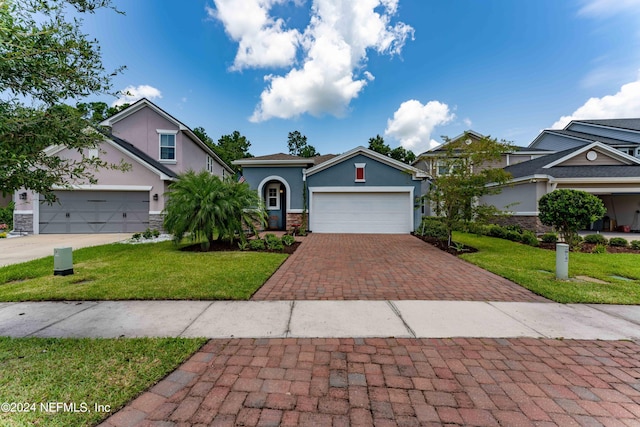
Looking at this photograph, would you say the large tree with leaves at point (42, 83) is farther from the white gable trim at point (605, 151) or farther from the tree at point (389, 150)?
the tree at point (389, 150)

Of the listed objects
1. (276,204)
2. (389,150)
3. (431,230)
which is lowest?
(431,230)

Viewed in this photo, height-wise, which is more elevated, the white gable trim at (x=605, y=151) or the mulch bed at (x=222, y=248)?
the white gable trim at (x=605, y=151)

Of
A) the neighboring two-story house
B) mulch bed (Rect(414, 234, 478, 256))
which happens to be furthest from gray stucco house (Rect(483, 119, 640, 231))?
the neighboring two-story house

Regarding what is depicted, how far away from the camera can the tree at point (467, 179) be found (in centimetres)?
853

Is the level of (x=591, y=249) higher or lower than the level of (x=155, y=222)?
lower

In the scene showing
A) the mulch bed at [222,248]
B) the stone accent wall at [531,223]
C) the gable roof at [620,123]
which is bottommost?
the mulch bed at [222,248]

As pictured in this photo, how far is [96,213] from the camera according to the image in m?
12.9

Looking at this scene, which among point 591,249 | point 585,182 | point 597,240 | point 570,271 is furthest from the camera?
point 585,182

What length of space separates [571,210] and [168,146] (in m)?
20.1

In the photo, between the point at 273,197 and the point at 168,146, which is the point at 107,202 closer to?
the point at 168,146

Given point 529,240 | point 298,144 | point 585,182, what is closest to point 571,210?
point 529,240

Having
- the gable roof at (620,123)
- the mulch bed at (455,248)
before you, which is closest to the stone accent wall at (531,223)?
the mulch bed at (455,248)

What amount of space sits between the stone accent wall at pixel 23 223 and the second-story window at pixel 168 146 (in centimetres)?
675

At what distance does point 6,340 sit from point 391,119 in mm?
22488
